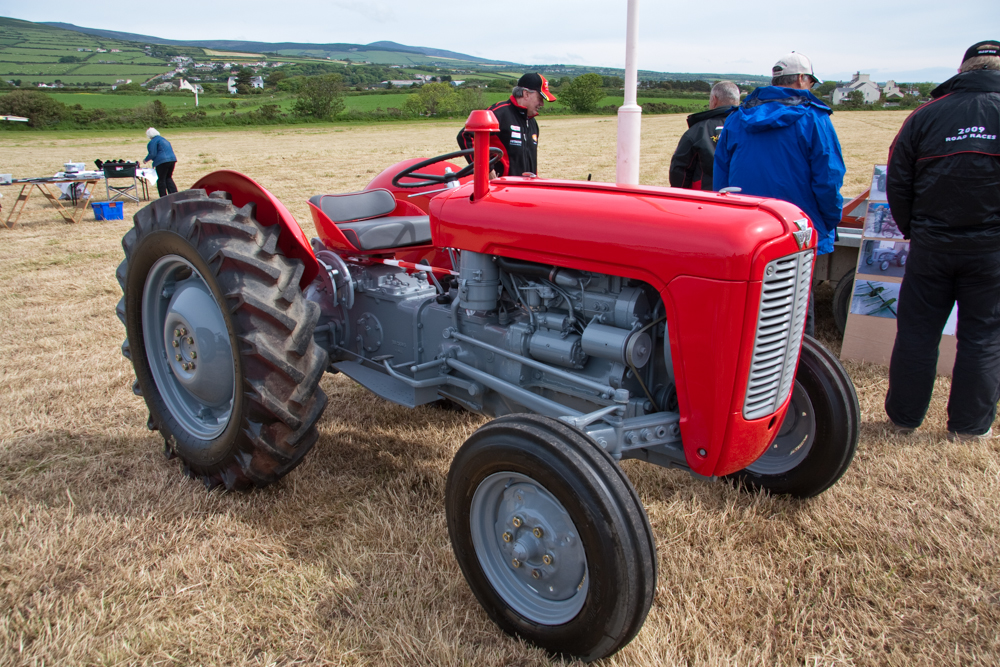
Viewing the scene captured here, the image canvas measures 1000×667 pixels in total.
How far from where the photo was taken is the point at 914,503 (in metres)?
2.75

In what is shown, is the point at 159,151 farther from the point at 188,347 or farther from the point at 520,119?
the point at 188,347

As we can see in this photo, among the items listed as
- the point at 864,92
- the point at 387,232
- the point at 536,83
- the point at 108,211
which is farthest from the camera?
the point at 864,92

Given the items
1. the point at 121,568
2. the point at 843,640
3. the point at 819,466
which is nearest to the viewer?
the point at 843,640

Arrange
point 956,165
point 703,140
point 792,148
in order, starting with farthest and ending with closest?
point 703,140
point 792,148
point 956,165

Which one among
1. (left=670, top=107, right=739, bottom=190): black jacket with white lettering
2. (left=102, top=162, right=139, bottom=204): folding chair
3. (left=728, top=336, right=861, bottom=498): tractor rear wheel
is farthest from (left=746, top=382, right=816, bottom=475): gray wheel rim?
(left=102, top=162, right=139, bottom=204): folding chair

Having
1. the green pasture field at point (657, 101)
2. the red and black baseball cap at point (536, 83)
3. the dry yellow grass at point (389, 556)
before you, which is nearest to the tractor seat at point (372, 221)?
the dry yellow grass at point (389, 556)

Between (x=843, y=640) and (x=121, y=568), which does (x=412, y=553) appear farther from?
(x=843, y=640)

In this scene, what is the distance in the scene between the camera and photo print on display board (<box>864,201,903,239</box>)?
4184 millimetres

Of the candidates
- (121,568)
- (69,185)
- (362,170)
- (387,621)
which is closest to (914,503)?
(387,621)

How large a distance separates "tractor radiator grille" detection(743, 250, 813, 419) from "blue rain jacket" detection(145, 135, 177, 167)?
11.7 meters

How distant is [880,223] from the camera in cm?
421

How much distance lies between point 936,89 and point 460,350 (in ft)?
8.51

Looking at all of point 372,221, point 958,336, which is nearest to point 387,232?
point 372,221

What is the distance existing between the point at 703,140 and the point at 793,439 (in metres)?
2.78
